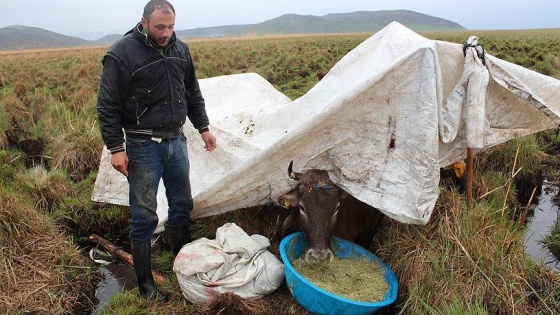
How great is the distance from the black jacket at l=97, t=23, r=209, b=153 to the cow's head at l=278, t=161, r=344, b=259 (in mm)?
1265

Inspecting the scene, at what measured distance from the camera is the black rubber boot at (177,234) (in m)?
4.66

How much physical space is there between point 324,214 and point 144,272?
1812 millimetres

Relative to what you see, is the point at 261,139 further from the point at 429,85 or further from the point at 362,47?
the point at 429,85

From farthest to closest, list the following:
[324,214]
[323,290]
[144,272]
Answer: [144,272]
[324,214]
[323,290]

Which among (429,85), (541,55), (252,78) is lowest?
(541,55)

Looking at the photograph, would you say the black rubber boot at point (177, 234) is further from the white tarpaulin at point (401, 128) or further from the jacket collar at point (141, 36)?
the jacket collar at point (141, 36)

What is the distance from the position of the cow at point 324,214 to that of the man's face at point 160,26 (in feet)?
5.28

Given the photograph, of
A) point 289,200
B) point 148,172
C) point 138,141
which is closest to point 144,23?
point 138,141

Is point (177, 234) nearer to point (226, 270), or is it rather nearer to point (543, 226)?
point (226, 270)

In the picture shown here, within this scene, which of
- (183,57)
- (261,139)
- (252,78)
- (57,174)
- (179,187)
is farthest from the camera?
(252,78)

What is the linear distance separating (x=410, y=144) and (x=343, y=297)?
1.39 m

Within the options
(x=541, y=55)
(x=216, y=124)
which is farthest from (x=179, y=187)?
(x=541, y=55)

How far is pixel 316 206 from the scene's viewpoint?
13.2 feet

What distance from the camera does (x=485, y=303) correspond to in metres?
3.45
